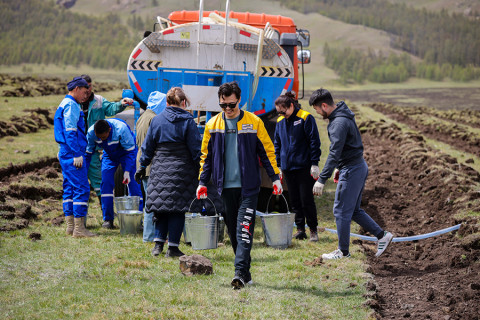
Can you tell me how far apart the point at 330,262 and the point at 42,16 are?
147 metres

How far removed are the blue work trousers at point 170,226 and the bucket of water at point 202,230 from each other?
0.16 m

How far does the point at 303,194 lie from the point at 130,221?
247 cm

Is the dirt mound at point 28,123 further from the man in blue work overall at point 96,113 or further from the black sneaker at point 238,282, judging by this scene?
the black sneaker at point 238,282

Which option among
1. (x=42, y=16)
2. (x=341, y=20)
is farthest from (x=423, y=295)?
(x=341, y=20)

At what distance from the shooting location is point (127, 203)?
9789 mm

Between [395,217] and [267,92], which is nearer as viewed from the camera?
[267,92]

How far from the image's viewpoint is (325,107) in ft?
25.6

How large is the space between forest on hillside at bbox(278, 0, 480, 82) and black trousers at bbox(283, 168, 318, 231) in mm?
103390

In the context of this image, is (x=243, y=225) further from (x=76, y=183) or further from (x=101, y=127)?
(x=101, y=127)

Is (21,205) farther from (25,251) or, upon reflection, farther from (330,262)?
(330,262)

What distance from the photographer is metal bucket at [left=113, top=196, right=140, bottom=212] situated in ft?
32.0

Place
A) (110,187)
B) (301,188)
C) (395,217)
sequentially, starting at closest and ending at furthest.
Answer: (301,188) → (110,187) → (395,217)

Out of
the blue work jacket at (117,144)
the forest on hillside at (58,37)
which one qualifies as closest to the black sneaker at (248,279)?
the blue work jacket at (117,144)

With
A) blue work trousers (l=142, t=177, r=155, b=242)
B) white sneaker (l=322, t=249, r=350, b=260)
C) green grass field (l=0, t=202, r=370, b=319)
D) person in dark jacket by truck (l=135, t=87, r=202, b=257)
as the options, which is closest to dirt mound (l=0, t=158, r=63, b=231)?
green grass field (l=0, t=202, r=370, b=319)
